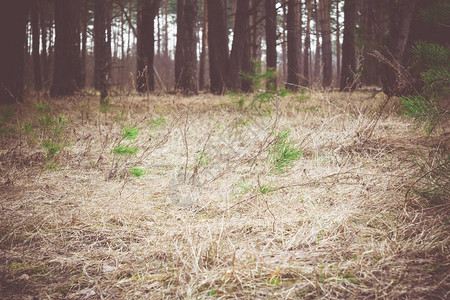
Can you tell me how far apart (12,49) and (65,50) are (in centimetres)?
195

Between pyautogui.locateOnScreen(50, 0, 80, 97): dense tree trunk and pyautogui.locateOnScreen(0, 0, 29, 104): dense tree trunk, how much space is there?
4.69 ft

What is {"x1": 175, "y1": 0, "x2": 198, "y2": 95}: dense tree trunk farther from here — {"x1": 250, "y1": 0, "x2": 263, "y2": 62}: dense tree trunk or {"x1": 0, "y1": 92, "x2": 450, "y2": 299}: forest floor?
{"x1": 0, "y1": 92, "x2": 450, "y2": 299}: forest floor

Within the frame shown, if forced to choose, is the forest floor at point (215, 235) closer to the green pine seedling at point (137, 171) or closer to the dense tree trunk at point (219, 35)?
the green pine seedling at point (137, 171)

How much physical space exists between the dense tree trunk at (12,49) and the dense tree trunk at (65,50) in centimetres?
143

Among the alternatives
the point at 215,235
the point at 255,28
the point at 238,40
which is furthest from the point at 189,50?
the point at 215,235

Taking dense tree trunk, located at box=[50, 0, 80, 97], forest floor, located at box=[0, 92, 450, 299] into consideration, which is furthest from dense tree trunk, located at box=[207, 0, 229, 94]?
forest floor, located at box=[0, 92, 450, 299]

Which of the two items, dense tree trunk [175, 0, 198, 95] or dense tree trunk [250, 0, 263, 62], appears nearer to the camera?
dense tree trunk [250, 0, 263, 62]

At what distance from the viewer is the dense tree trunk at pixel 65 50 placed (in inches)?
283

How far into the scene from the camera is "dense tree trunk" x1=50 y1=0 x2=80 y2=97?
23.6 feet

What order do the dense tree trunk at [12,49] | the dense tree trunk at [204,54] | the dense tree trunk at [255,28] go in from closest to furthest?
the dense tree trunk at [12,49]
the dense tree trunk at [255,28]
the dense tree trunk at [204,54]

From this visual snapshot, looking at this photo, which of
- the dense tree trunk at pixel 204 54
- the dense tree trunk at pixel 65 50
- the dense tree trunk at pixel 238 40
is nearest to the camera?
the dense tree trunk at pixel 238 40

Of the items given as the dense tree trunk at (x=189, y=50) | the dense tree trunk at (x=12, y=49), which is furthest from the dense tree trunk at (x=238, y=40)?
the dense tree trunk at (x=12, y=49)

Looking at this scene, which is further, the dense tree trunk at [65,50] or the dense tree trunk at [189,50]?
the dense tree trunk at [189,50]

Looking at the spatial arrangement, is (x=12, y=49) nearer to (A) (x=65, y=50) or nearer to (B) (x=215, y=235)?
(A) (x=65, y=50)
